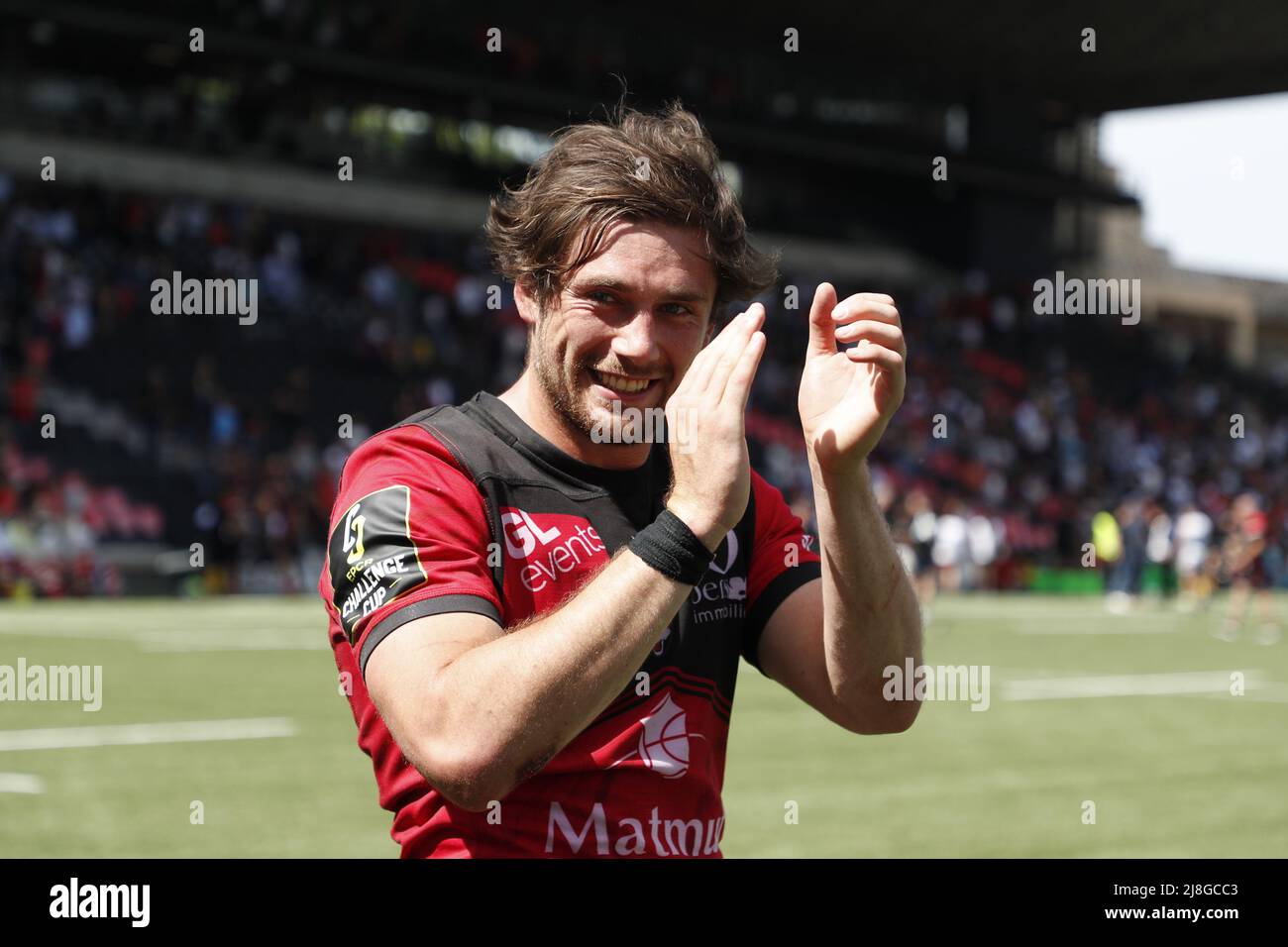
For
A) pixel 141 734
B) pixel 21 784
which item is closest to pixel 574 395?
pixel 21 784

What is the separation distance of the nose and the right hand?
12.4 inches

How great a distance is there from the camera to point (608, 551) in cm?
327

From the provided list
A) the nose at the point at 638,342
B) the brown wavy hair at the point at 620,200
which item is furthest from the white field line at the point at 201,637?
the nose at the point at 638,342

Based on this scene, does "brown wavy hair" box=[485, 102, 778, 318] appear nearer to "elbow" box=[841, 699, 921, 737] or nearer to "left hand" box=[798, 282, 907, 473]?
"left hand" box=[798, 282, 907, 473]

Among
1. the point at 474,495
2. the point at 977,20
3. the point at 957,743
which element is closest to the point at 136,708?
the point at 957,743

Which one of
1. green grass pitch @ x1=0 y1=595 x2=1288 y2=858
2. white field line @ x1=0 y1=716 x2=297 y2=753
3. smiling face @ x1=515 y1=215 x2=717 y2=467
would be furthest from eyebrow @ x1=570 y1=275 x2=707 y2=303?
white field line @ x1=0 y1=716 x2=297 y2=753

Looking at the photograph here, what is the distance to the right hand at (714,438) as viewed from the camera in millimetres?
2789

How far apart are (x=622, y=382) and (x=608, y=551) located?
1.07 ft

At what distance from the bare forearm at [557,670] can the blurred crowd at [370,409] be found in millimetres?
23825

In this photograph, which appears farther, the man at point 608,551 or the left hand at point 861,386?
the left hand at point 861,386

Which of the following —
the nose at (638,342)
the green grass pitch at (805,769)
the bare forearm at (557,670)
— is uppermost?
the nose at (638,342)

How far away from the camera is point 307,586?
2966cm

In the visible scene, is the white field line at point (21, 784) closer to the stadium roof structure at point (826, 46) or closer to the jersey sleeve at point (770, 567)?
the jersey sleeve at point (770, 567)
